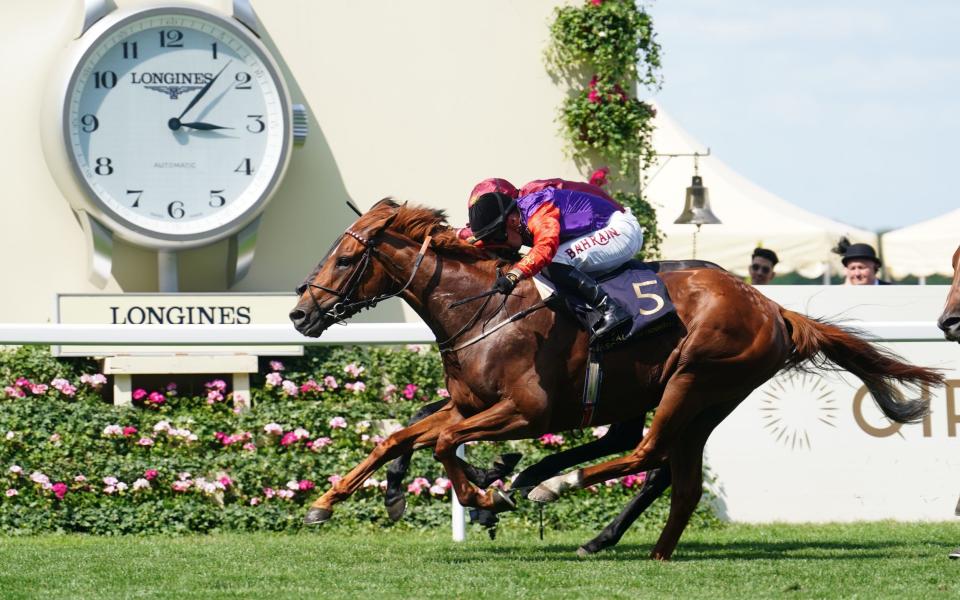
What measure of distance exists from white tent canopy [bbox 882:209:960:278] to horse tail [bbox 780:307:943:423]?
31.6ft

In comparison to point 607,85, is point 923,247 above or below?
below

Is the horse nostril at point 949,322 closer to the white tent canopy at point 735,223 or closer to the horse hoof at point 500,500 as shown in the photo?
the horse hoof at point 500,500

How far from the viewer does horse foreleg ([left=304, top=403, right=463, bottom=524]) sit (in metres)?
5.68

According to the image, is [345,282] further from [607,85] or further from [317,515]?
[607,85]

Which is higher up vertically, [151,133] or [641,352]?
[151,133]

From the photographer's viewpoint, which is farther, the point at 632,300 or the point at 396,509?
the point at 396,509

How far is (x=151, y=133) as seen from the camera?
896 cm

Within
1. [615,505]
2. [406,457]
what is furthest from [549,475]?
[615,505]

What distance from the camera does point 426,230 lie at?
5938 millimetres

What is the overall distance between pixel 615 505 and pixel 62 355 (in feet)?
11.4

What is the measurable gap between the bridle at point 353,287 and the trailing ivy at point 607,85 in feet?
13.7

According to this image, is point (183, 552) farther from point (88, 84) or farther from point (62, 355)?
point (88, 84)

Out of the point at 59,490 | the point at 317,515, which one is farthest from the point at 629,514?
the point at 59,490

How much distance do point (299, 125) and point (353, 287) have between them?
3.56 metres
